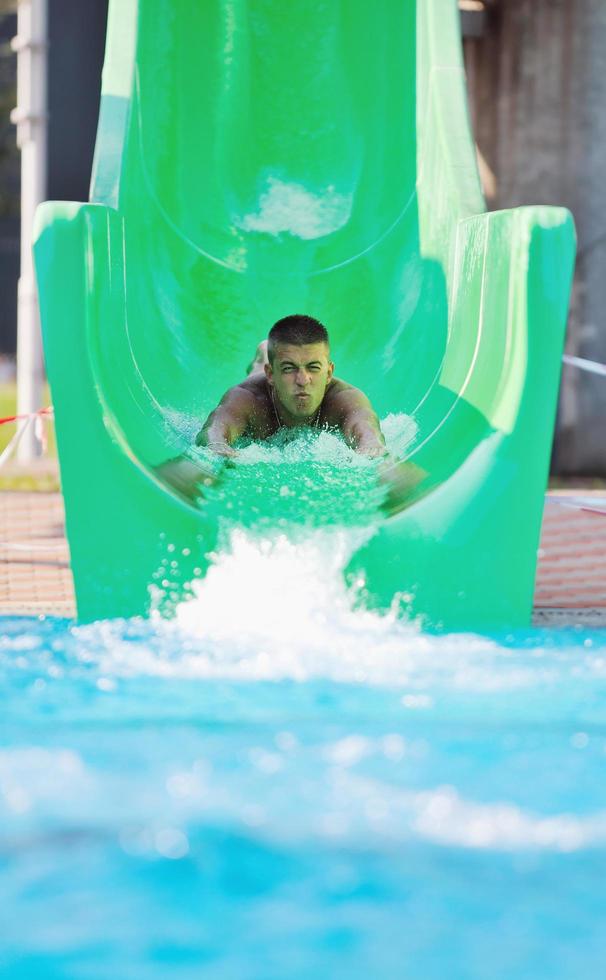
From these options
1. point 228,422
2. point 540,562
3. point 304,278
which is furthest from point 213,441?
point 304,278

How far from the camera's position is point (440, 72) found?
5035 millimetres

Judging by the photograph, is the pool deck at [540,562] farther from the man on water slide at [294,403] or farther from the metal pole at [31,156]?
the metal pole at [31,156]

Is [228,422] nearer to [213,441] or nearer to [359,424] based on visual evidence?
[213,441]

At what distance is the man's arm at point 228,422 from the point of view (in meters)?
3.91

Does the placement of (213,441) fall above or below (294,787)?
above

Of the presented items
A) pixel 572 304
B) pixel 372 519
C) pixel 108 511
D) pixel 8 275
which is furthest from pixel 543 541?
pixel 8 275

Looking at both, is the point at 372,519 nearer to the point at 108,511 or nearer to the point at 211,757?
the point at 108,511

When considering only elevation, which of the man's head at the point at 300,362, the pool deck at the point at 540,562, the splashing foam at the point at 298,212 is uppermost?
the splashing foam at the point at 298,212

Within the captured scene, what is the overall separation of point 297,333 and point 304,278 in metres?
1.60

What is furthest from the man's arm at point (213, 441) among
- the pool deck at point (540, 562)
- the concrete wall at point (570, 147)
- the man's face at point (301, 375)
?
the concrete wall at point (570, 147)

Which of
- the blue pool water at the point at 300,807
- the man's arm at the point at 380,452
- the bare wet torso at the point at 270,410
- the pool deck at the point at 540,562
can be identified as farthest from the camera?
the bare wet torso at the point at 270,410

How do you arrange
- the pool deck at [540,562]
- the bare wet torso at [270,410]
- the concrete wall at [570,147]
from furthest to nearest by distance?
the concrete wall at [570,147] < the bare wet torso at [270,410] < the pool deck at [540,562]

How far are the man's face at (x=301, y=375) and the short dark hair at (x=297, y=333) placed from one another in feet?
0.04

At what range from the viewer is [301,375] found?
395cm
